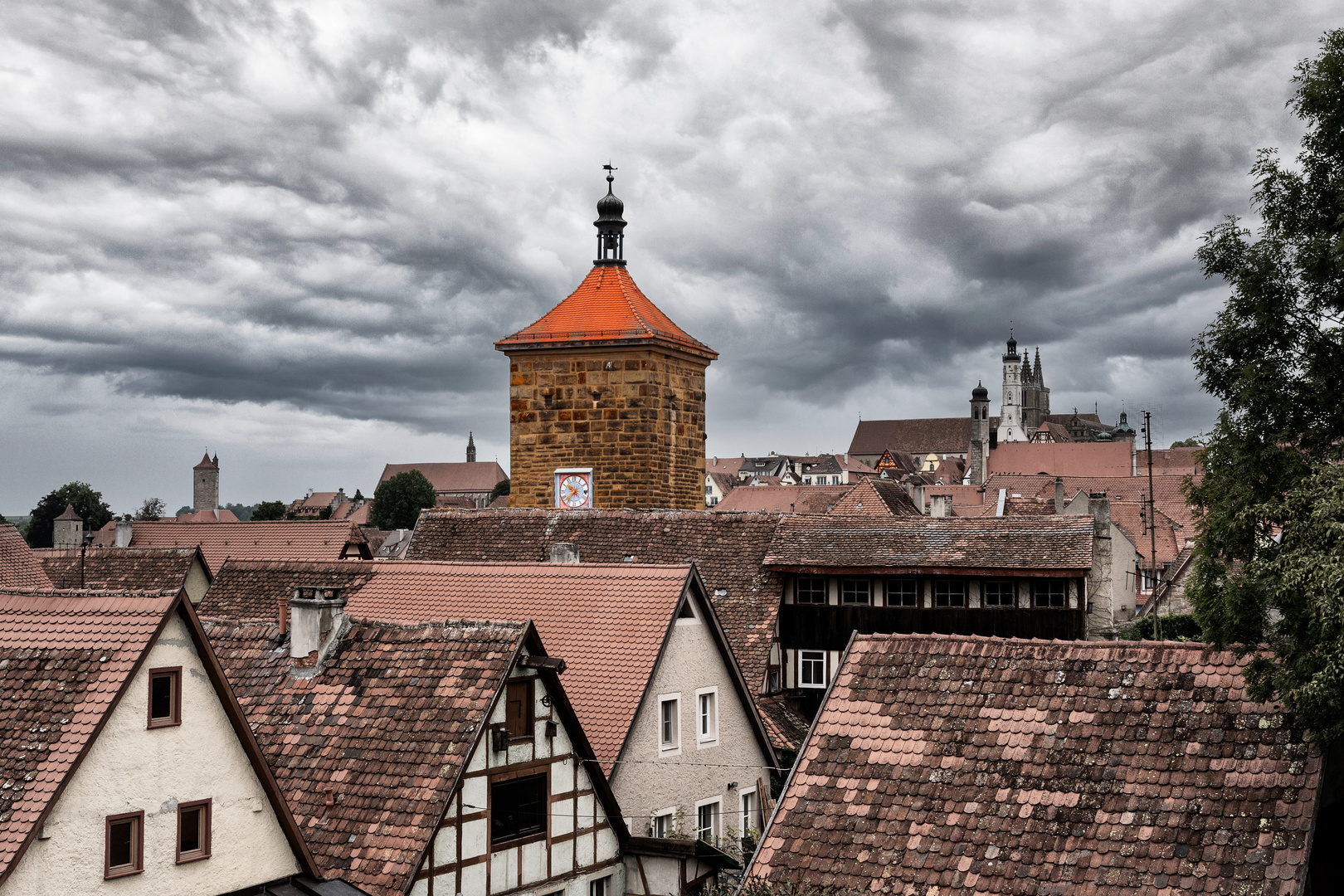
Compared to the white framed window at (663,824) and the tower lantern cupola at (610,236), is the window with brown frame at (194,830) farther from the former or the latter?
the tower lantern cupola at (610,236)

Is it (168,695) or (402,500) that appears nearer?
(168,695)

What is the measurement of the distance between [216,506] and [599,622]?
162878mm

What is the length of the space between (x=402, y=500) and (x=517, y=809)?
119244 mm

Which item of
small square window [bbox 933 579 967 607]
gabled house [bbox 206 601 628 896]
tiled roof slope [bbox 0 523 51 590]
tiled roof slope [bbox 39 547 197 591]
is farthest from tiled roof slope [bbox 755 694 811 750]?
tiled roof slope [bbox 0 523 51 590]

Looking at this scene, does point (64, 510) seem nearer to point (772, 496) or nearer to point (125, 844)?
point (772, 496)

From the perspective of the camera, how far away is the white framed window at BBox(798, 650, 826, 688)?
3053 centimetres

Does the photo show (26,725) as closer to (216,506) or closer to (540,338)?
(540,338)

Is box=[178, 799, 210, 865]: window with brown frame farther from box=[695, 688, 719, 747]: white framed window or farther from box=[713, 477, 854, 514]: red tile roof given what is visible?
box=[713, 477, 854, 514]: red tile roof

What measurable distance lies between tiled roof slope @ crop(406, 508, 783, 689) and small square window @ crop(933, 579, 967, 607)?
139 inches

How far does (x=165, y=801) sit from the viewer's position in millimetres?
12906

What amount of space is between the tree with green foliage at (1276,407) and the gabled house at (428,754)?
8.63m

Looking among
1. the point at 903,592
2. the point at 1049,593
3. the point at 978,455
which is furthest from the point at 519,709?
the point at 978,455

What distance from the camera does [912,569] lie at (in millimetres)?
29844

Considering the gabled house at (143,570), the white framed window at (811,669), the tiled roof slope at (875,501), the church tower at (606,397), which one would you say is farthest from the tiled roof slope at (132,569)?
the tiled roof slope at (875,501)
